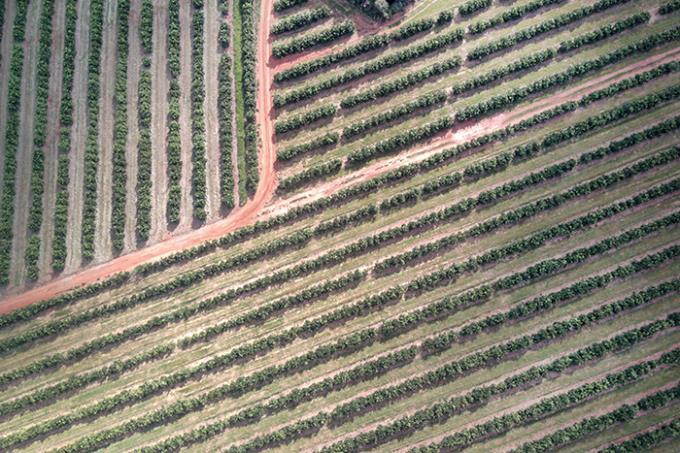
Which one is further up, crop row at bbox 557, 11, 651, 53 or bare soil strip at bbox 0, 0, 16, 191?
bare soil strip at bbox 0, 0, 16, 191

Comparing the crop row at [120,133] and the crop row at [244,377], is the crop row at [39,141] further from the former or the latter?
the crop row at [244,377]

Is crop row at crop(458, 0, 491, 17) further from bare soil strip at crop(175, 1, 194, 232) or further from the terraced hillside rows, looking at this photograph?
bare soil strip at crop(175, 1, 194, 232)

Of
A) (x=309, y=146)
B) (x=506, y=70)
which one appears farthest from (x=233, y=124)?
(x=506, y=70)

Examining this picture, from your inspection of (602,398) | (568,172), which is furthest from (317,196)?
(602,398)

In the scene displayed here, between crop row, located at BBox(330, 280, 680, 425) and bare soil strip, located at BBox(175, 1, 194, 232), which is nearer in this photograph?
crop row, located at BBox(330, 280, 680, 425)

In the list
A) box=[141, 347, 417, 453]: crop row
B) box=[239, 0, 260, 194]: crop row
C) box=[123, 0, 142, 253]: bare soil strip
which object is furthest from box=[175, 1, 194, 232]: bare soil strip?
box=[141, 347, 417, 453]: crop row

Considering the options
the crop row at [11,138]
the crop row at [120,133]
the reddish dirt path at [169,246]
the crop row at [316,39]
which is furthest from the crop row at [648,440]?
the crop row at [11,138]

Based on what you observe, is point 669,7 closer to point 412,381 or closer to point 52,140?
point 412,381
